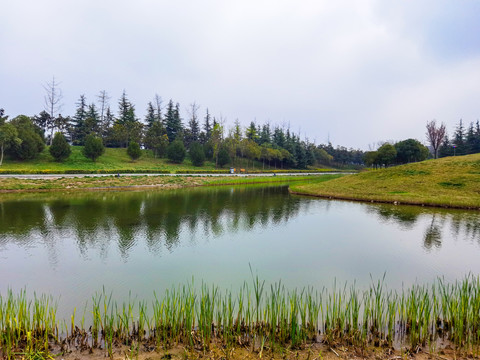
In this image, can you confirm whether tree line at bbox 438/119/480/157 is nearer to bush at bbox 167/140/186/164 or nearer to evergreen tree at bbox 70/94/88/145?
bush at bbox 167/140/186/164

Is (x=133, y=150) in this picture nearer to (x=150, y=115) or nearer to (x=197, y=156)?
(x=197, y=156)

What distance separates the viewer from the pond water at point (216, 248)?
20.6ft

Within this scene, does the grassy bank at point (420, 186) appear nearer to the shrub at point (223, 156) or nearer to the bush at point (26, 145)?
the shrub at point (223, 156)

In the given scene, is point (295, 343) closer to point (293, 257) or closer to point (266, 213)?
point (293, 257)

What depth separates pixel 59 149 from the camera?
122ft

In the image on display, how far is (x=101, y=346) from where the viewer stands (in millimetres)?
3752

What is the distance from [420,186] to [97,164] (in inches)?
1598

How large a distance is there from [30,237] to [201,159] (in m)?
41.1

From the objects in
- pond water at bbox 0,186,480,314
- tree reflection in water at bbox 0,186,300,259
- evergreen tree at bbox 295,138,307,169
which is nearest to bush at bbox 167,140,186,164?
evergreen tree at bbox 295,138,307,169

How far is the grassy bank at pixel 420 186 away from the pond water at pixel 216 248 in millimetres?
4113

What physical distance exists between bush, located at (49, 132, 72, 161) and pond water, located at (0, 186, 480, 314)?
2548 centimetres

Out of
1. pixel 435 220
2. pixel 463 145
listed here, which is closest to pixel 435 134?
pixel 463 145

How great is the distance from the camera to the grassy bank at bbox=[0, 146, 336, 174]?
31.5 m

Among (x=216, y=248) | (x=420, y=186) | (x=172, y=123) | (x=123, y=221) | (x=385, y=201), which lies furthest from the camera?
(x=172, y=123)
